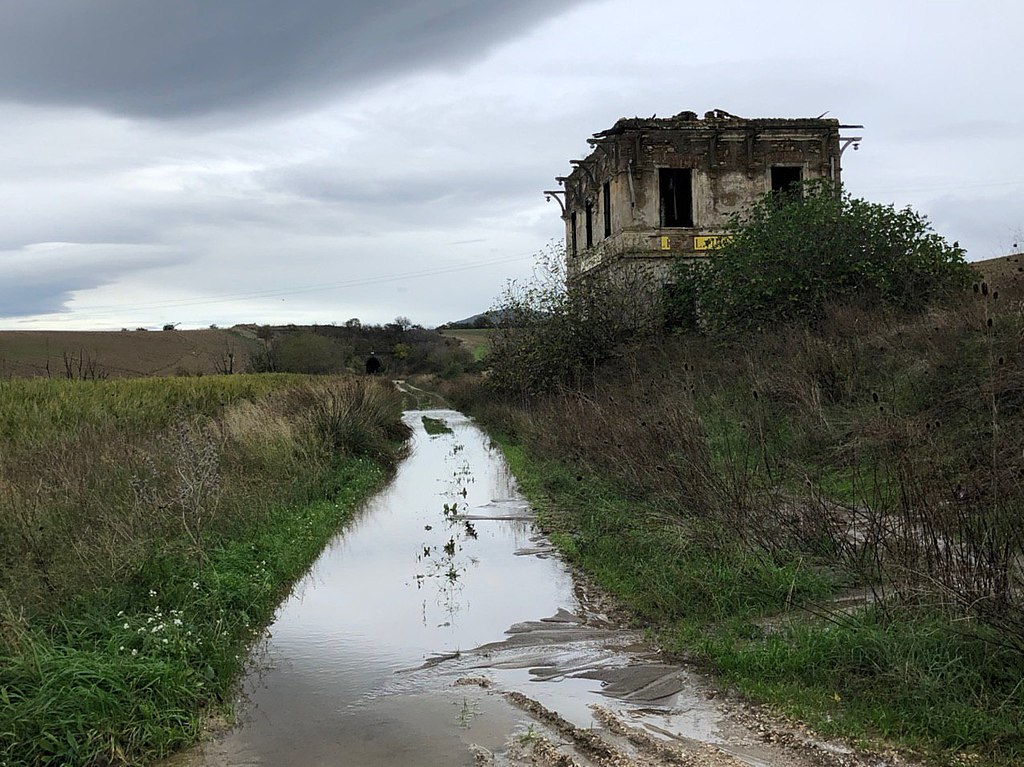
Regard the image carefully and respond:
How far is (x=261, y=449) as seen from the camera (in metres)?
17.1

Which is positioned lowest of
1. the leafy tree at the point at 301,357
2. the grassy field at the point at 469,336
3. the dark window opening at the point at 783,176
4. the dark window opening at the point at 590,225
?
the leafy tree at the point at 301,357

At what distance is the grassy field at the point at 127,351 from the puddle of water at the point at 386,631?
37.3m

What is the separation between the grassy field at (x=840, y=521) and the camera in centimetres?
584

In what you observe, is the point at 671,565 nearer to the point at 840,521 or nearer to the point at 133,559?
the point at 840,521

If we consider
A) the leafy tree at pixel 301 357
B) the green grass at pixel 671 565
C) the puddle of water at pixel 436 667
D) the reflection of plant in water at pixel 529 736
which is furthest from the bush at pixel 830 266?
the leafy tree at pixel 301 357

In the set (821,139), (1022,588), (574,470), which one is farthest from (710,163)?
(1022,588)

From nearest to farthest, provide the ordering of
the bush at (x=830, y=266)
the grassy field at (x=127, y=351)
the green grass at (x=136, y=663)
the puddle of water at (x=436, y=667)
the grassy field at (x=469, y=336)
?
the green grass at (x=136, y=663) < the puddle of water at (x=436, y=667) < the bush at (x=830, y=266) < the grassy field at (x=127, y=351) < the grassy field at (x=469, y=336)

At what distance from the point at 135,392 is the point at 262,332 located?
74551mm

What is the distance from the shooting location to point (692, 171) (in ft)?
105

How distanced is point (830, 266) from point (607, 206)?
13.7m

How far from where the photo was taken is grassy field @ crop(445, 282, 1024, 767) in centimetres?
584

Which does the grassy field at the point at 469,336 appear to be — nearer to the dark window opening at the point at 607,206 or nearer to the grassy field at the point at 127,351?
the grassy field at the point at 127,351

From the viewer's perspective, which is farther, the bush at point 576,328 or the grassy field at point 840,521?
the bush at point 576,328

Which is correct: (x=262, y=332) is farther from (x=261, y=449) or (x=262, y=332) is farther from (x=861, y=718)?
(x=861, y=718)
